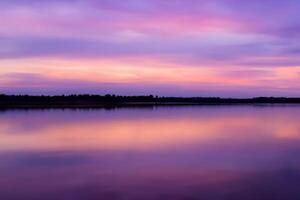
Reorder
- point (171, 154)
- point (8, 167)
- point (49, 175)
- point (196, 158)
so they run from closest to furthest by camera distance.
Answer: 1. point (49, 175)
2. point (8, 167)
3. point (196, 158)
4. point (171, 154)

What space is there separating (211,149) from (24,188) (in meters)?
6.64

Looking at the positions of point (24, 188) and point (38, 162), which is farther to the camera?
point (38, 162)

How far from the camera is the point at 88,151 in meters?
12.4

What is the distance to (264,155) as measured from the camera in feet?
37.9

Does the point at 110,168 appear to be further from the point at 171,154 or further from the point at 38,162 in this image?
the point at 171,154

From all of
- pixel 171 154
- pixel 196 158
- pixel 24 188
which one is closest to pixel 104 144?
pixel 171 154

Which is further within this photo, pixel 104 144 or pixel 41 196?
pixel 104 144

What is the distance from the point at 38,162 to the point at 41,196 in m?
3.48

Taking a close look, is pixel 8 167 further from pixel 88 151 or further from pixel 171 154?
pixel 171 154

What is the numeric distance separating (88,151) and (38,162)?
7.44ft

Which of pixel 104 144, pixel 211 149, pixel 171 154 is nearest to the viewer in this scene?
pixel 171 154

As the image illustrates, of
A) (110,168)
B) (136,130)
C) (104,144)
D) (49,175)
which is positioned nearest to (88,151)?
(104,144)

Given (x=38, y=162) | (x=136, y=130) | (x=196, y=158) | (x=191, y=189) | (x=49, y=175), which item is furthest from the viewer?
(x=136, y=130)

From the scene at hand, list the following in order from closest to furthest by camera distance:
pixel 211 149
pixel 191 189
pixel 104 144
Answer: pixel 191 189, pixel 211 149, pixel 104 144
